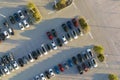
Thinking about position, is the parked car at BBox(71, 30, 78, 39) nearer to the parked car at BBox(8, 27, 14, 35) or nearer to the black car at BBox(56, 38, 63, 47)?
the black car at BBox(56, 38, 63, 47)

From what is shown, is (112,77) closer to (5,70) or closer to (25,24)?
(25,24)

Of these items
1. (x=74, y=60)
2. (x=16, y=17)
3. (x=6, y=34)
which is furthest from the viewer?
(x=74, y=60)

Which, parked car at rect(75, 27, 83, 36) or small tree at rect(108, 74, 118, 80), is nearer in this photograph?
parked car at rect(75, 27, 83, 36)

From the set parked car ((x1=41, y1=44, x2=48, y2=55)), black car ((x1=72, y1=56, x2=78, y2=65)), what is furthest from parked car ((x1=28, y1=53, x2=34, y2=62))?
black car ((x1=72, y1=56, x2=78, y2=65))

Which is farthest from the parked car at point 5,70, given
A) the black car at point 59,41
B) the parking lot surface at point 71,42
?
the black car at point 59,41

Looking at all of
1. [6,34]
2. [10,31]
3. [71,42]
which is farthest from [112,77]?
[6,34]

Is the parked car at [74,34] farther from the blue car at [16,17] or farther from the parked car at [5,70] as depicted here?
the parked car at [5,70]

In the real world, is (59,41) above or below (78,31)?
below

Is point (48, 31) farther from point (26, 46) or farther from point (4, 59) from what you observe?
point (4, 59)
